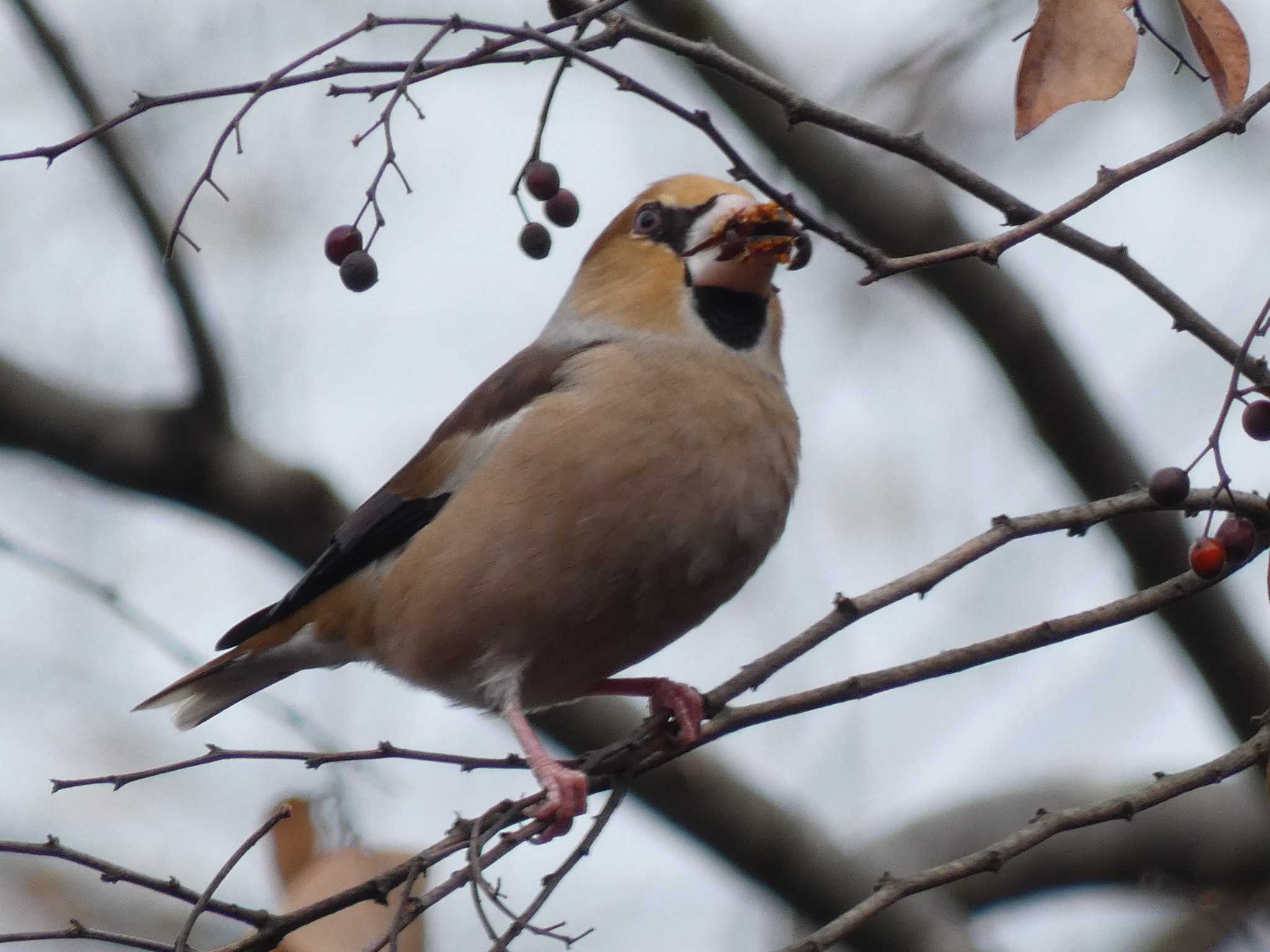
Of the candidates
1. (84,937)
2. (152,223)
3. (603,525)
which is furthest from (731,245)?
(152,223)

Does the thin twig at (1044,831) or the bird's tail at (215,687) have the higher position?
the bird's tail at (215,687)

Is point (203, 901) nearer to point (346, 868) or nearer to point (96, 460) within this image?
point (346, 868)

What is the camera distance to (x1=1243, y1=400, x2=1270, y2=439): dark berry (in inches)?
100

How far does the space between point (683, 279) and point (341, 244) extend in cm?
116

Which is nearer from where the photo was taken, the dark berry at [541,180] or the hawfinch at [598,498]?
the dark berry at [541,180]

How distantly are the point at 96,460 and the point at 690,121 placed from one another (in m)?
3.36

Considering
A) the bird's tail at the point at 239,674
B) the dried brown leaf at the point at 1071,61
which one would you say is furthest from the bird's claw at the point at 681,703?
the dried brown leaf at the point at 1071,61

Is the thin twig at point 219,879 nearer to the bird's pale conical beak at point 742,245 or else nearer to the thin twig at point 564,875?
the thin twig at point 564,875

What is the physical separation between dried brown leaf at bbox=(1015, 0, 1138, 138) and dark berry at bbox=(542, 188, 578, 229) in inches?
51.0

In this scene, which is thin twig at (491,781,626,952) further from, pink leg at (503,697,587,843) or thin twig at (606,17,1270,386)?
thin twig at (606,17,1270,386)

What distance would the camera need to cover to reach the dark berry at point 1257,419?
2.55m

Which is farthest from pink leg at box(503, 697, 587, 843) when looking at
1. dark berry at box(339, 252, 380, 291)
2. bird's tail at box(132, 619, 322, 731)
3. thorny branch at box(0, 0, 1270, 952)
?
bird's tail at box(132, 619, 322, 731)

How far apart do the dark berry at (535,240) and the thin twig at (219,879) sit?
3.84 feet

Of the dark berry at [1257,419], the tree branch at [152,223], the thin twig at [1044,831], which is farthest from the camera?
the tree branch at [152,223]
